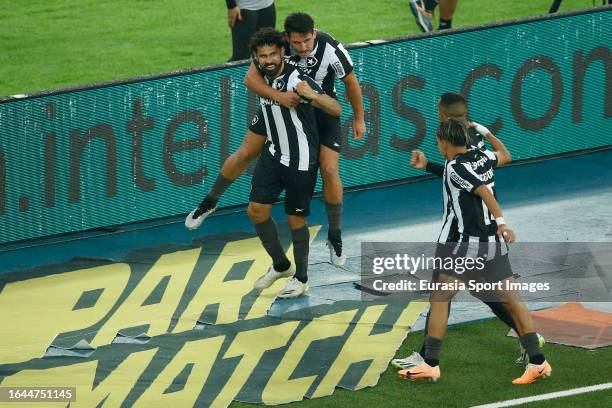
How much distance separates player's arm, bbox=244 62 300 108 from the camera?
11.3 meters

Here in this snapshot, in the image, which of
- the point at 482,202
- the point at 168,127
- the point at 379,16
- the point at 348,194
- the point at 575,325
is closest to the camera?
the point at 482,202

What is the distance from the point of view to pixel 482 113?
1520 centimetres

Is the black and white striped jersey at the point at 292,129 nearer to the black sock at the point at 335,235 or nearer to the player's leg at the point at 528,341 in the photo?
the black sock at the point at 335,235

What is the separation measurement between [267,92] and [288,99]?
0.19m

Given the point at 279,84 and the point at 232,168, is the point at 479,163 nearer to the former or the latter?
the point at 279,84

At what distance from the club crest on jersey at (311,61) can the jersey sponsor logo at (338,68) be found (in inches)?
6.0

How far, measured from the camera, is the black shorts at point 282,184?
1156 cm

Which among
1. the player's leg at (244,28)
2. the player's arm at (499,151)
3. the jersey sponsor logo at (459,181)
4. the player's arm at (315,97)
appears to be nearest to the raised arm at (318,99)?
the player's arm at (315,97)

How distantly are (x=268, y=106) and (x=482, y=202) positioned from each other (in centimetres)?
228

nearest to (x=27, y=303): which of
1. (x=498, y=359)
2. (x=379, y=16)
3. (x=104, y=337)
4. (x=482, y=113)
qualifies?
(x=104, y=337)

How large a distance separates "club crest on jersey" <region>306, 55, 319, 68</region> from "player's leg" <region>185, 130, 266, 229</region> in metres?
0.75

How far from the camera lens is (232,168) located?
1248 centimetres

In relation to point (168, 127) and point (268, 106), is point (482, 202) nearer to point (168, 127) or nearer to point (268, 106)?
point (268, 106)

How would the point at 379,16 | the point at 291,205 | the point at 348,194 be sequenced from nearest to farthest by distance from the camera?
the point at 291,205
the point at 348,194
the point at 379,16
